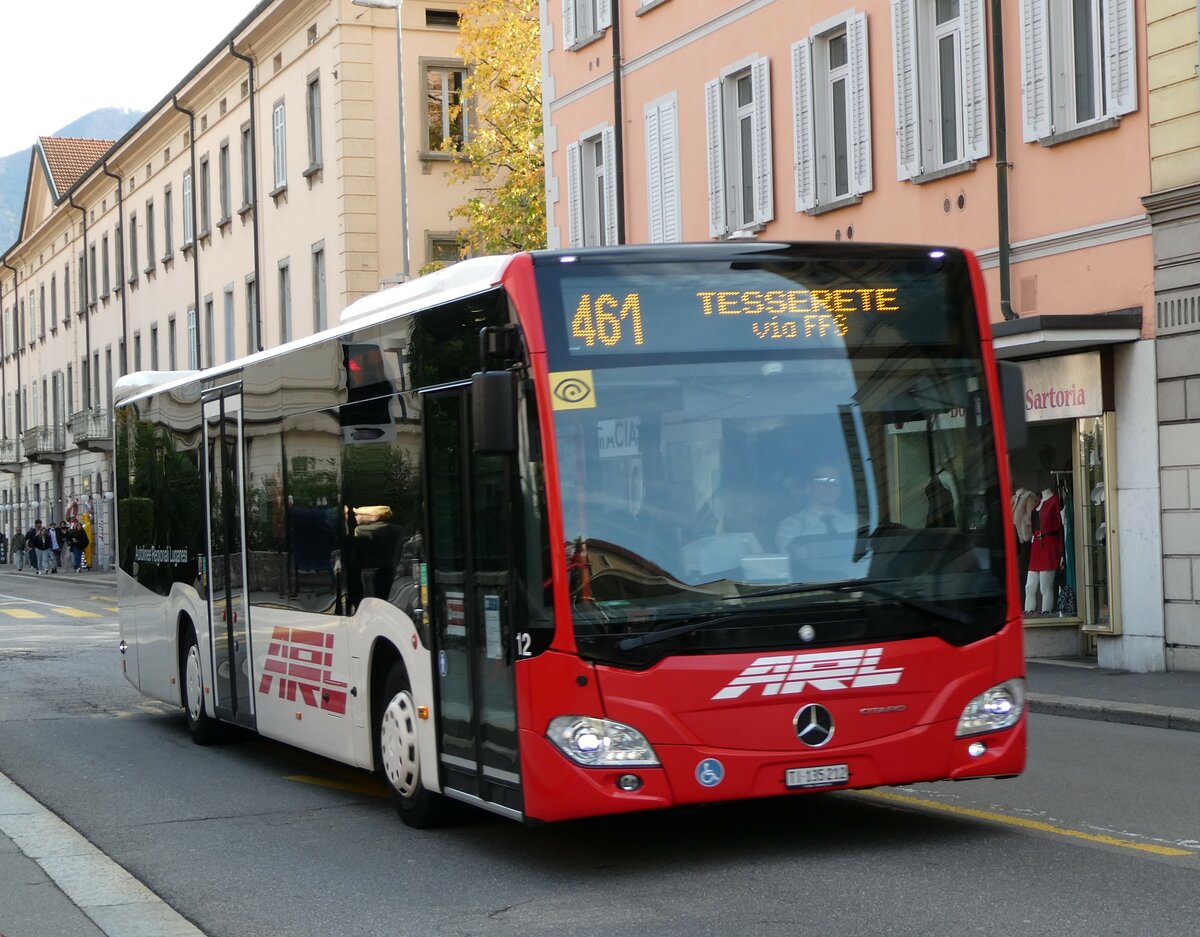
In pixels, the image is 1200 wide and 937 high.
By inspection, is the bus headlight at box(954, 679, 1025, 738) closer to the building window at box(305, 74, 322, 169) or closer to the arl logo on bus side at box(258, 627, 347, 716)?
the arl logo on bus side at box(258, 627, 347, 716)

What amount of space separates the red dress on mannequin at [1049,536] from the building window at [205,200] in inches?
1405

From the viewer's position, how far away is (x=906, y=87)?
21.1 metres

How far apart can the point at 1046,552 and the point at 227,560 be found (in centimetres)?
940

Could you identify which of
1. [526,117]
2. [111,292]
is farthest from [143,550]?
[111,292]

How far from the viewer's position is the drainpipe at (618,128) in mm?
27922

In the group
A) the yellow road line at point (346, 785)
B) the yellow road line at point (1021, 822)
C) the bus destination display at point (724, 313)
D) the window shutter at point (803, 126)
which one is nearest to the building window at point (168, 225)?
the window shutter at point (803, 126)

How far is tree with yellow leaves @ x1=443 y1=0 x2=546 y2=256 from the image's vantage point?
38.0 metres

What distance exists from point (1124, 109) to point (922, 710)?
1083cm

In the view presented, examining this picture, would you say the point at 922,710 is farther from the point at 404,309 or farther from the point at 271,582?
the point at 271,582

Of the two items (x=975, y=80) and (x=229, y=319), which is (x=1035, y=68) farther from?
(x=229, y=319)

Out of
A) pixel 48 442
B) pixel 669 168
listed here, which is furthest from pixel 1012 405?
pixel 48 442

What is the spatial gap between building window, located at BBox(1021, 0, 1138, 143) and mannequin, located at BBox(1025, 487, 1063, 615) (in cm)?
356

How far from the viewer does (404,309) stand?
9.53 m

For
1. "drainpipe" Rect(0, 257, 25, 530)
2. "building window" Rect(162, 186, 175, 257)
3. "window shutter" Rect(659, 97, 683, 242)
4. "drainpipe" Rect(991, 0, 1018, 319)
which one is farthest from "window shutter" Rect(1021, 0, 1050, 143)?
"drainpipe" Rect(0, 257, 25, 530)
